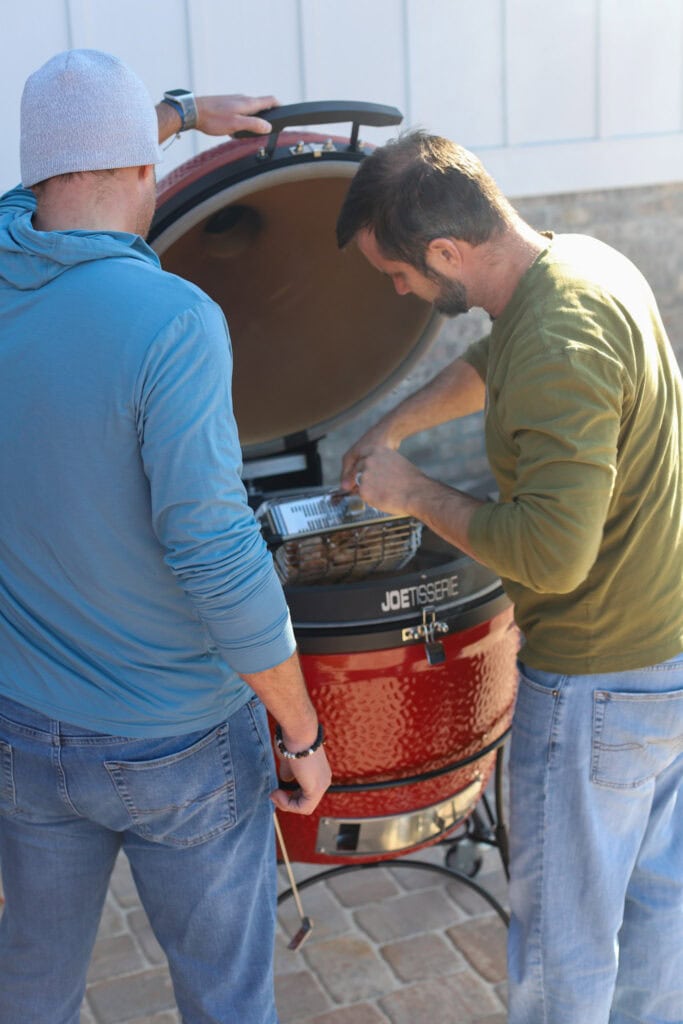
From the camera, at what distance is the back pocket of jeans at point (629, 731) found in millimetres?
1978

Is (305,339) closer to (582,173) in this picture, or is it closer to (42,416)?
(42,416)

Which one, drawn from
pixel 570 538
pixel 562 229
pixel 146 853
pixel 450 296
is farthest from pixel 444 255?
pixel 562 229

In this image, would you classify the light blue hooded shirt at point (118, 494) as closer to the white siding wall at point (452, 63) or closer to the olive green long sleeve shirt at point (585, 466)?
the olive green long sleeve shirt at point (585, 466)

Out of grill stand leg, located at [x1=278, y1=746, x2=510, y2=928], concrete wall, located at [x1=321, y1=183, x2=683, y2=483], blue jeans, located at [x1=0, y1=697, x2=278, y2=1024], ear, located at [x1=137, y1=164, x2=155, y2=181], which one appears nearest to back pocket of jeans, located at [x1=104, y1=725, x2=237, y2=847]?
blue jeans, located at [x1=0, y1=697, x2=278, y2=1024]

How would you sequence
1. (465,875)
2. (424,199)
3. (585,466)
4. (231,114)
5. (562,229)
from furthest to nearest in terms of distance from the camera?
1. (562,229)
2. (465,875)
3. (231,114)
4. (424,199)
5. (585,466)

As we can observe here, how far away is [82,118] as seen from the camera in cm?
153

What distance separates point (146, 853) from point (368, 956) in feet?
3.88

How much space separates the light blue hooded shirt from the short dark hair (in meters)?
0.49

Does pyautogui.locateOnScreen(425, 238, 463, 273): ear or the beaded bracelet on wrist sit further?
pyautogui.locateOnScreen(425, 238, 463, 273): ear

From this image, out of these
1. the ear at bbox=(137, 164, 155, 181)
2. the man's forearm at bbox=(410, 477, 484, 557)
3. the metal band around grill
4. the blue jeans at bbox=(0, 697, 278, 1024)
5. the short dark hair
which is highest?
the ear at bbox=(137, 164, 155, 181)

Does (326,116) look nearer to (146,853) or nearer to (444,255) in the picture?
(444,255)

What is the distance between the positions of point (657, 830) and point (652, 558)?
1.93ft

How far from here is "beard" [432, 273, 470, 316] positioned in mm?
1980

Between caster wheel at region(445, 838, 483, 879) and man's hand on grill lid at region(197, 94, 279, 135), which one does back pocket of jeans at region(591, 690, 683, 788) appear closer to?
caster wheel at region(445, 838, 483, 879)
